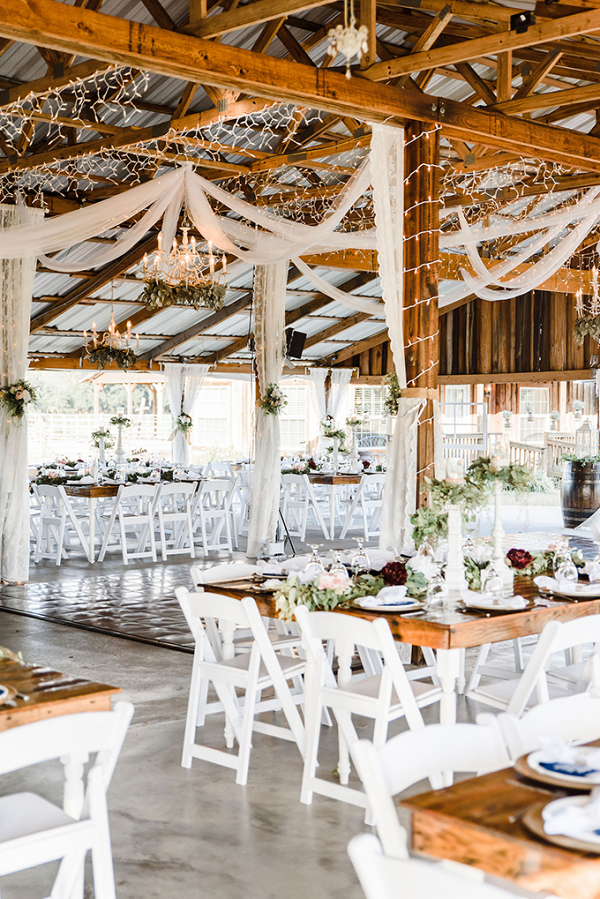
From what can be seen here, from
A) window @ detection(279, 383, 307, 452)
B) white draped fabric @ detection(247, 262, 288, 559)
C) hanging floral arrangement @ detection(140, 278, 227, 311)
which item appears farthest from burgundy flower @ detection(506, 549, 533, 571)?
window @ detection(279, 383, 307, 452)

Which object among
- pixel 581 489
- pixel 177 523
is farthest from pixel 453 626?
pixel 581 489

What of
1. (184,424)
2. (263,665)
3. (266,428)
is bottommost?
(263,665)

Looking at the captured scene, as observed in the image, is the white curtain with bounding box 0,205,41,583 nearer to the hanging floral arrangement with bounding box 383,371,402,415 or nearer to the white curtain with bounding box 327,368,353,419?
the hanging floral arrangement with bounding box 383,371,402,415

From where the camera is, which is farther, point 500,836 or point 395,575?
point 395,575

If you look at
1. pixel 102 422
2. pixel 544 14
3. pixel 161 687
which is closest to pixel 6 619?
pixel 161 687

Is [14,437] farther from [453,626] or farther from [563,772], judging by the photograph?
[563,772]

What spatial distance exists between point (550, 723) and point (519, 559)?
7.71ft

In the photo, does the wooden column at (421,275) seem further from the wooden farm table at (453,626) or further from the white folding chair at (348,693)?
the white folding chair at (348,693)

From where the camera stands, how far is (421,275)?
6453mm

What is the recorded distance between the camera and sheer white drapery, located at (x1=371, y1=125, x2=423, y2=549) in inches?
252

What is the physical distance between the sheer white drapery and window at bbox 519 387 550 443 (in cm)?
1320

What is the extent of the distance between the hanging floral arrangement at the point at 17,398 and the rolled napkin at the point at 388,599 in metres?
5.46

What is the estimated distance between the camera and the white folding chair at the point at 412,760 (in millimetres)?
2031

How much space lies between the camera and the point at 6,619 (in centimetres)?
738
